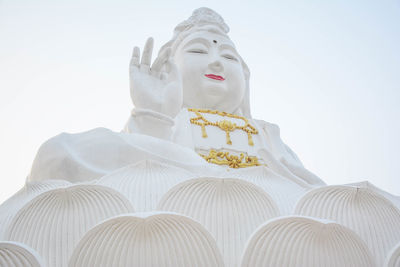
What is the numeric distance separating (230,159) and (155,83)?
136 centimetres

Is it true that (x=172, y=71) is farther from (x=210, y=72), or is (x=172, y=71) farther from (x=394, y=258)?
(x=394, y=258)

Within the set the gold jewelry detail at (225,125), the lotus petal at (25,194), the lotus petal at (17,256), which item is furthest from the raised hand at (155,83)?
the lotus petal at (17,256)

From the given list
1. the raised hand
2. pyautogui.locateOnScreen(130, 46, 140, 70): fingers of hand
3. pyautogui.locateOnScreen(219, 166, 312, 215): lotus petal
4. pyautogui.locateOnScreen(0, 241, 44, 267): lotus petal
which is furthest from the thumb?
pyautogui.locateOnScreen(0, 241, 44, 267): lotus petal

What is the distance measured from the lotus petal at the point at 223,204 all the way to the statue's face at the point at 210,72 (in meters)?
4.32

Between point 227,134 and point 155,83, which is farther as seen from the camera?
point 227,134

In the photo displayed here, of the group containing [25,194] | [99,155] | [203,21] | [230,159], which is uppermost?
[203,21]

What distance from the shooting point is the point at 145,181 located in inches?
163

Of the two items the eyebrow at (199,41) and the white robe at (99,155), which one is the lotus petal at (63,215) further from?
the eyebrow at (199,41)

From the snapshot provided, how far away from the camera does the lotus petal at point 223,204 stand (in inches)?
138

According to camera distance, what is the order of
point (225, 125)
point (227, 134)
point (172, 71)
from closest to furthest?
point (172, 71) < point (227, 134) < point (225, 125)

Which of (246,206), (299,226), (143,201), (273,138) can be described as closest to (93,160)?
(143,201)

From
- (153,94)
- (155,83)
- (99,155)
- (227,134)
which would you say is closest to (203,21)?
(227,134)

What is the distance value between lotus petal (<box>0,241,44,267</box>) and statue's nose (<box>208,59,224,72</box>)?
5.47m

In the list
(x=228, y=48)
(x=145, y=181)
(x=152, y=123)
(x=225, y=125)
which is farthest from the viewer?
(x=228, y=48)
